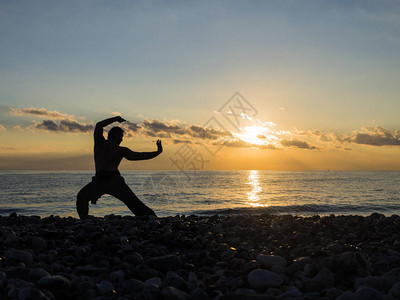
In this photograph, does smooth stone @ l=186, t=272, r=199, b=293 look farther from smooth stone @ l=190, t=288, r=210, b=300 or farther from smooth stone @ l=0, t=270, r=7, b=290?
smooth stone @ l=0, t=270, r=7, b=290

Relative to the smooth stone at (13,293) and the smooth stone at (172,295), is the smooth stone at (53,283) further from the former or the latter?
the smooth stone at (172,295)

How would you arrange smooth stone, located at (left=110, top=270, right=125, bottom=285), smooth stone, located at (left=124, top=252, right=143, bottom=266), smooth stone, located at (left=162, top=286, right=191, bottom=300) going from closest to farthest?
smooth stone, located at (left=162, top=286, right=191, bottom=300) < smooth stone, located at (left=110, top=270, right=125, bottom=285) < smooth stone, located at (left=124, top=252, right=143, bottom=266)

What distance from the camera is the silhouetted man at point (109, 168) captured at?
28.6 ft

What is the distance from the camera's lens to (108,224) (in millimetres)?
8133

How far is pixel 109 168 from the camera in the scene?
884 cm

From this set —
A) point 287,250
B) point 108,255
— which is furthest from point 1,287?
point 287,250

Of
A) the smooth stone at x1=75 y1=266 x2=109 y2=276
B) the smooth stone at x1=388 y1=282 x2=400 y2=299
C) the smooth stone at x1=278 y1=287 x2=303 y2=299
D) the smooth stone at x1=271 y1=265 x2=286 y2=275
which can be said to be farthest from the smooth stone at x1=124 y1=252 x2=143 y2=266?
the smooth stone at x1=388 y1=282 x2=400 y2=299

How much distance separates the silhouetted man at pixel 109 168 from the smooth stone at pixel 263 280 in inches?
213

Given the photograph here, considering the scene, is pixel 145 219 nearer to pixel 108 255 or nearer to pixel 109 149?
pixel 109 149

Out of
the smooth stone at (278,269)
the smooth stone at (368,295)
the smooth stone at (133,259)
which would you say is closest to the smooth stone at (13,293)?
the smooth stone at (133,259)

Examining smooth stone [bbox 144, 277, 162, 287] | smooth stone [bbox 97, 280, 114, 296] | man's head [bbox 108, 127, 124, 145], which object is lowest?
smooth stone [bbox 144, 277, 162, 287]

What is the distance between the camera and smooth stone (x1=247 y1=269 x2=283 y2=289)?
3.98 meters

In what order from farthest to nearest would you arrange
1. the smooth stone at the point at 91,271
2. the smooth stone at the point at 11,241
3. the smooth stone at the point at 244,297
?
1. the smooth stone at the point at 11,241
2. the smooth stone at the point at 91,271
3. the smooth stone at the point at 244,297

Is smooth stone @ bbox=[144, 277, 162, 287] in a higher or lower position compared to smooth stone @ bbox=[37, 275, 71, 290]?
lower
